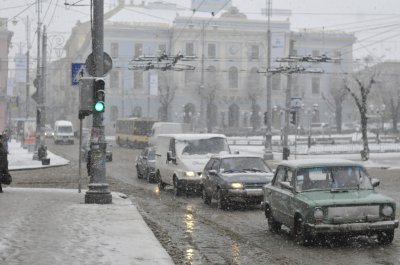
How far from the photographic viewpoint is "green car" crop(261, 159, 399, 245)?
11.3 m

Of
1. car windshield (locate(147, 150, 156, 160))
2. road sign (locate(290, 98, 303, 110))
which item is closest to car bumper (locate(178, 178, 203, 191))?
car windshield (locate(147, 150, 156, 160))

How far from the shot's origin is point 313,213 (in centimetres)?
1130

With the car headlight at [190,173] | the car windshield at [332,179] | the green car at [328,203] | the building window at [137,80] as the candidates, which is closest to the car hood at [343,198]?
the green car at [328,203]

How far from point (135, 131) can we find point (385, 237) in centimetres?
5434

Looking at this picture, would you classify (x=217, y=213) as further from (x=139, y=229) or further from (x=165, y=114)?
(x=165, y=114)

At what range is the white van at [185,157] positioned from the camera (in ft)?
71.6

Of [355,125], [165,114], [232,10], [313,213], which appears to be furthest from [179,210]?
[355,125]

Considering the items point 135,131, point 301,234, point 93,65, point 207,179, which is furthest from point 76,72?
point 135,131

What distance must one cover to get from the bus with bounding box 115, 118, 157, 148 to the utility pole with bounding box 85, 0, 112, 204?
44742mm

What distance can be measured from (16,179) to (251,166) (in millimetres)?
12761

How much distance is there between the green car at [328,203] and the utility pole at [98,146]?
515 centimetres

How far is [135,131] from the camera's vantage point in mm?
65250

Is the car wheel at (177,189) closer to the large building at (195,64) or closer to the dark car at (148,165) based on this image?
the dark car at (148,165)

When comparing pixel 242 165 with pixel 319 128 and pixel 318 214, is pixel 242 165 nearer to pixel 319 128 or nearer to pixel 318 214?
pixel 318 214
